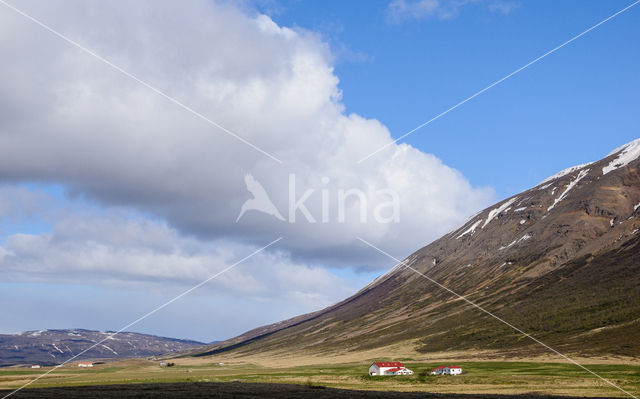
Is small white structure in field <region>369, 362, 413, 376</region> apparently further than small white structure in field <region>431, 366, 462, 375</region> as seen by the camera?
Yes

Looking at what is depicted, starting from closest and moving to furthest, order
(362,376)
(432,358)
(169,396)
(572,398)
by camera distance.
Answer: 1. (572,398)
2. (169,396)
3. (362,376)
4. (432,358)

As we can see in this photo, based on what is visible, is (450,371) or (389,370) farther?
(389,370)

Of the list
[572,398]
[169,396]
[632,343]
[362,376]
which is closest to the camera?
[572,398]

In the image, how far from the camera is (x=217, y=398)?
8531 centimetres

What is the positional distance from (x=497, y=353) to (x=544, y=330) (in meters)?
28.8

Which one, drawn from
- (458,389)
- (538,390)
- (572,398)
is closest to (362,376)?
(458,389)

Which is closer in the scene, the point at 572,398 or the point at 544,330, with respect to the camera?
the point at 572,398

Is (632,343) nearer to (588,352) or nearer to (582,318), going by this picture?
(588,352)

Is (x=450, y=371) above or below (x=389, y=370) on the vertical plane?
below

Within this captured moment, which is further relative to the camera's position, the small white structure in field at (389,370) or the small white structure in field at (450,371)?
the small white structure in field at (389,370)

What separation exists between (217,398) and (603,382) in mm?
67451

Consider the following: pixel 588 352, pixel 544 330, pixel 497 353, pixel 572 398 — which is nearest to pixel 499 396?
pixel 572 398

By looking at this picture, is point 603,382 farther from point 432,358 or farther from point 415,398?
point 432,358

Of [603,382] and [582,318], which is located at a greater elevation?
[582,318]
